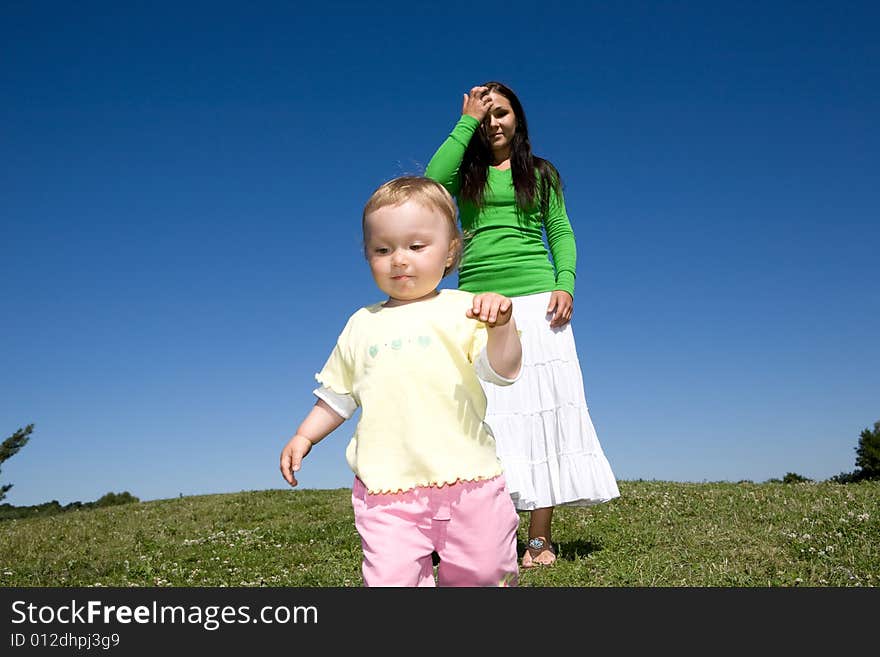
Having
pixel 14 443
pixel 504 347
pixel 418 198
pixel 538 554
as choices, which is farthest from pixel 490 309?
pixel 14 443

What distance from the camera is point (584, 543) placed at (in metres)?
9.87

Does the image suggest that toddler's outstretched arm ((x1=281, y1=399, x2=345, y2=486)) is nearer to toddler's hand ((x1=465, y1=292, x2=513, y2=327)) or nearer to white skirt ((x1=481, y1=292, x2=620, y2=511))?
toddler's hand ((x1=465, y1=292, x2=513, y2=327))

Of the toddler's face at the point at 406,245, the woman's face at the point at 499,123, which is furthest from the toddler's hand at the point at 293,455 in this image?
the woman's face at the point at 499,123

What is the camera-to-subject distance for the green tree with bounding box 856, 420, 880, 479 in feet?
79.2

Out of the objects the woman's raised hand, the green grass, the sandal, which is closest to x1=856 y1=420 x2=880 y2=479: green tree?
the green grass

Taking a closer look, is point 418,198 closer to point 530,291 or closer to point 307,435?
point 307,435

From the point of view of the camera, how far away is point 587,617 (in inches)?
155

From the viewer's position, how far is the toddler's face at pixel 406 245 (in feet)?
14.0

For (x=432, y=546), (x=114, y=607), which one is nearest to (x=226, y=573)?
(x=114, y=607)

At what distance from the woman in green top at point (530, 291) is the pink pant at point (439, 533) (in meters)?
3.20

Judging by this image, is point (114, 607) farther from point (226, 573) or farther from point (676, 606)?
point (226, 573)

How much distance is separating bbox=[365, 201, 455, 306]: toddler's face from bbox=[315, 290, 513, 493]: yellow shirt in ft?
0.64

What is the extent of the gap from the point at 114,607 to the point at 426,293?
251 centimetres

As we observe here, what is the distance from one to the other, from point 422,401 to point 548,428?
3685 mm
